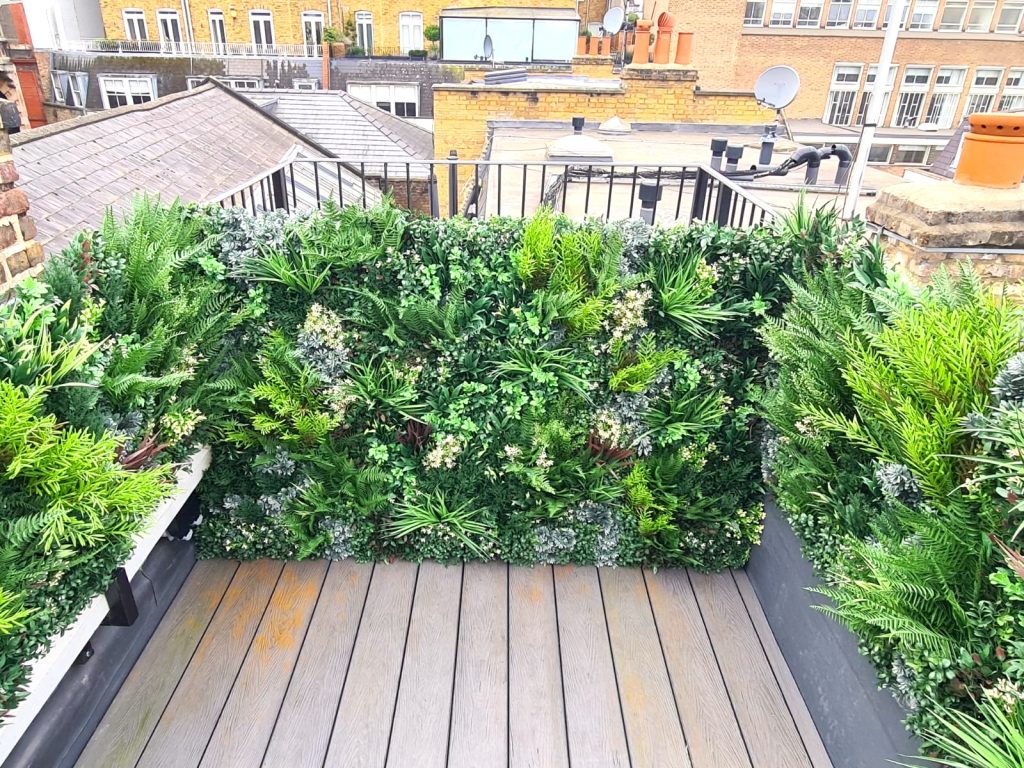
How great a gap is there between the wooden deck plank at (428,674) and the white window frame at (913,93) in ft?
99.9

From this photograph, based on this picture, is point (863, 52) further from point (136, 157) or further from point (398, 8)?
point (136, 157)

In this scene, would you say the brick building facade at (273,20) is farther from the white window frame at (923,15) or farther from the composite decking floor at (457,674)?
the composite decking floor at (457,674)

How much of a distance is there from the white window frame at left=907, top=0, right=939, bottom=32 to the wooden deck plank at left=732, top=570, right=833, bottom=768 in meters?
30.5

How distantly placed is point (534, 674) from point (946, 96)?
3176 cm

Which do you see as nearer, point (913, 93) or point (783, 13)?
point (783, 13)

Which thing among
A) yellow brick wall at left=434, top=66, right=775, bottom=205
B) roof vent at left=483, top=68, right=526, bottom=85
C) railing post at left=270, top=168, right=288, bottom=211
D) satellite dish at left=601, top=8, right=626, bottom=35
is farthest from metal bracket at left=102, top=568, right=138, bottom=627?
satellite dish at left=601, top=8, right=626, bottom=35

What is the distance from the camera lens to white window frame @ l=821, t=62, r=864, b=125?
24609 mm

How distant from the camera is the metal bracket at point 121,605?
2217mm

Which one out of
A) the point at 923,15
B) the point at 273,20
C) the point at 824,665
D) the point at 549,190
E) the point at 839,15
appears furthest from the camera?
the point at 273,20

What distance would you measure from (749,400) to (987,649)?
1.44 meters

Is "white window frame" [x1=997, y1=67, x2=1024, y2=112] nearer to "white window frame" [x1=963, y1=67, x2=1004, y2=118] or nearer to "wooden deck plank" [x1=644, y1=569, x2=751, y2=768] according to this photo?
"white window frame" [x1=963, y1=67, x2=1004, y2=118]

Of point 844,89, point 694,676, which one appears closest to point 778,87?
point 694,676

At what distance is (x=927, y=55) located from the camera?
81.3ft

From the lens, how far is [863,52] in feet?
79.6
